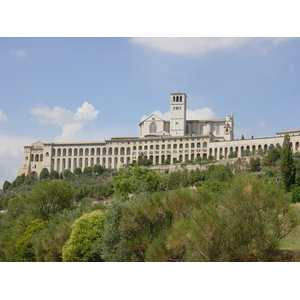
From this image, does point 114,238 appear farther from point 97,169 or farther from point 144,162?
point 97,169

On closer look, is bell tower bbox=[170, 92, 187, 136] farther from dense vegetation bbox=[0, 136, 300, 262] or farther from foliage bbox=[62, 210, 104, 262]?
foliage bbox=[62, 210, 104, 262]

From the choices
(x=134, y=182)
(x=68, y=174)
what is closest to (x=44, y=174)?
(x=68, y=174)

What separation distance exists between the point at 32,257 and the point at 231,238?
626 inches

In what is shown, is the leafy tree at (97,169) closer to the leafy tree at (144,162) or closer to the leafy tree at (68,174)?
the leafy tree at (68,174)

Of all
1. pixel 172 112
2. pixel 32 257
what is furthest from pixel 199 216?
pixel 172 112

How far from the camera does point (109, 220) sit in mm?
20875

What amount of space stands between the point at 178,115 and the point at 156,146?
10689 millimetres

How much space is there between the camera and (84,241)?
2222cm

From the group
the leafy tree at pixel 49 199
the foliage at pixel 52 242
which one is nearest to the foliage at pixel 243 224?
the foliage at pixel 52 242

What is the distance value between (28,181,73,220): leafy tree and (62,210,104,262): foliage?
1119 cm

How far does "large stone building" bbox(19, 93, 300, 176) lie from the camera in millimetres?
85750

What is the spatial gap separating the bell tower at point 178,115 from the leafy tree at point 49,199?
198 feet
